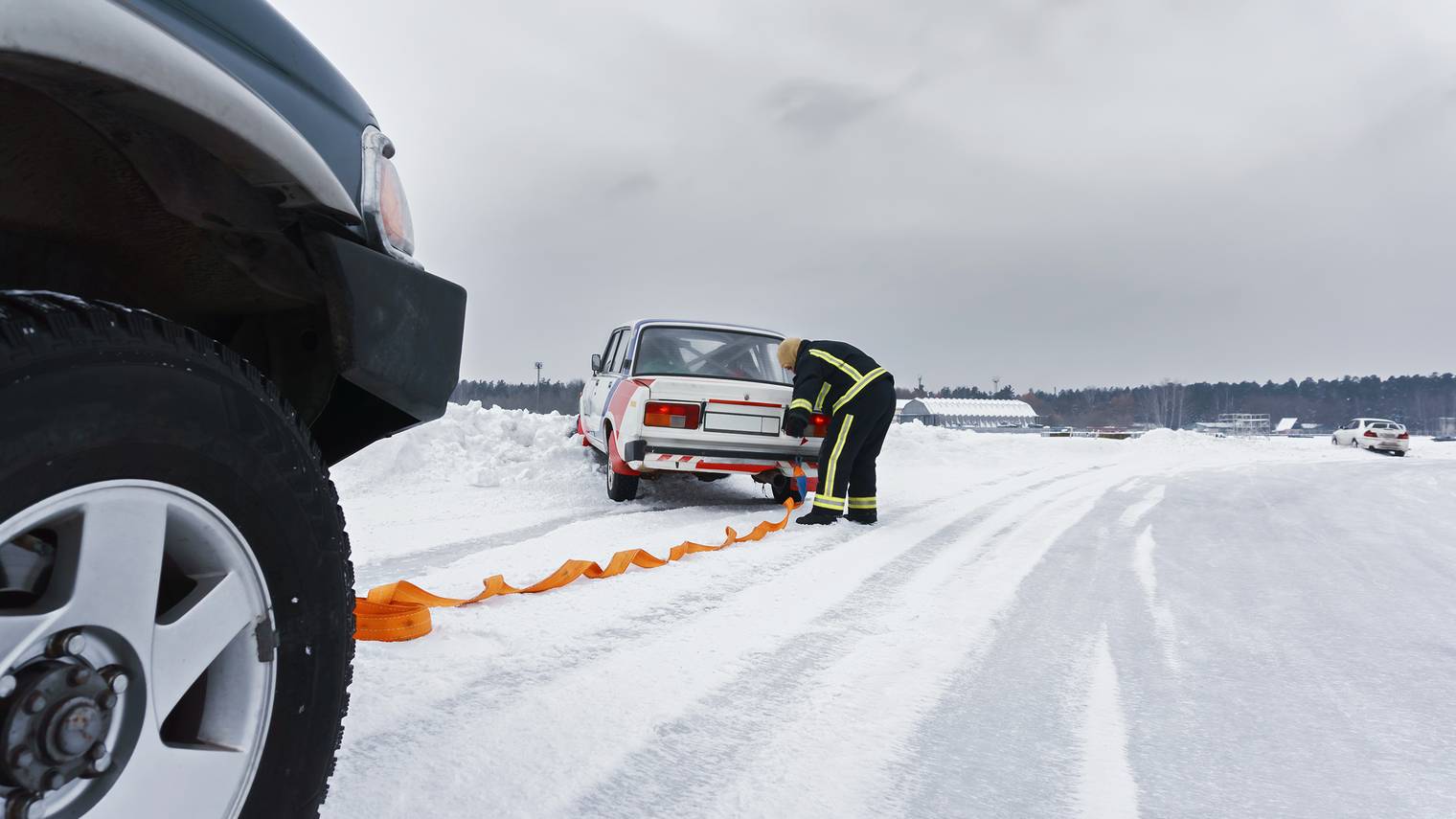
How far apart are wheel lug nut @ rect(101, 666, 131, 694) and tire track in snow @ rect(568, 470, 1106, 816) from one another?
0.93m

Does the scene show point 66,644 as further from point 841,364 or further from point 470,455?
point 470,455

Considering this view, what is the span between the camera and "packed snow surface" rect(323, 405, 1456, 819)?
1839 millimetres

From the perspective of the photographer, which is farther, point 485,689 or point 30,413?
point 485,689

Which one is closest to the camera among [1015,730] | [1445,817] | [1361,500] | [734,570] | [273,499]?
[273,499]

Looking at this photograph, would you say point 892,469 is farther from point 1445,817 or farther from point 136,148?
point 136,148

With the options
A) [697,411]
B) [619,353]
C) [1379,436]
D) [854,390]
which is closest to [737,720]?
[854,390]

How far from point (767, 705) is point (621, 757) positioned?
1.73ft

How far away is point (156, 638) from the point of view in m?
1.05

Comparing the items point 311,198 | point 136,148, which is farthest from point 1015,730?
point 136,148

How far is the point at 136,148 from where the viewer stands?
4.17 feet

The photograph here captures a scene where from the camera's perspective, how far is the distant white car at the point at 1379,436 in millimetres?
30292

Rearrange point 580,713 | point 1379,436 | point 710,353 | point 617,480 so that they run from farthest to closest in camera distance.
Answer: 1. point 1379,436
2. point 710,353
3. point 617,480
4. point 580,713

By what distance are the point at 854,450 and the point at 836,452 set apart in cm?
15

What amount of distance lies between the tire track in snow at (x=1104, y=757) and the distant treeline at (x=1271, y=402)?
9642cm
